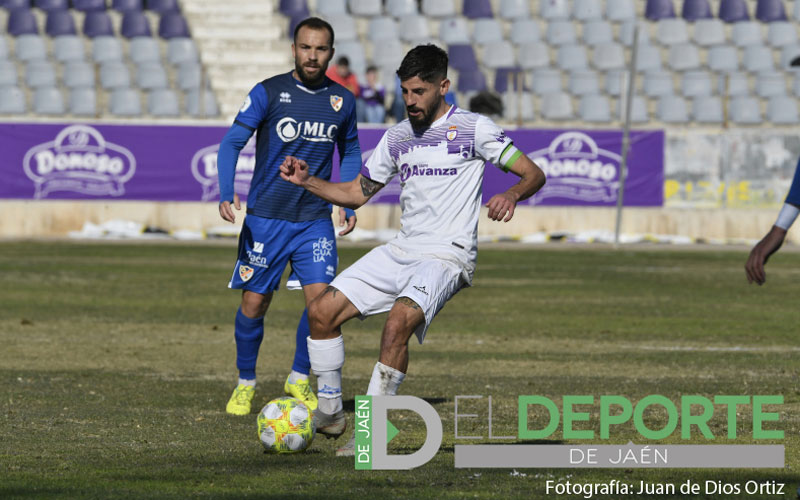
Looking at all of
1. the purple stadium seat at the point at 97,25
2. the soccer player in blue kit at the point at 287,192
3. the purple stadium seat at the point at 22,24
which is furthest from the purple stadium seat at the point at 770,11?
the soccer player in blue kit at the point at 287,192

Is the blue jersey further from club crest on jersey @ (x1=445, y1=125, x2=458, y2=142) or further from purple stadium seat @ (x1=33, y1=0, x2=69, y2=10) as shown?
purple stadium seat @ (x1=33, y1=0, x2=69, y2=10)

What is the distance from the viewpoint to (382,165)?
23.9 feet

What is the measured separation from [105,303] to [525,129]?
13.7 meters

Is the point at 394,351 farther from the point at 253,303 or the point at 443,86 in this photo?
the point at 253,303

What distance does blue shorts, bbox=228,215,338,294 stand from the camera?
8.72 meters

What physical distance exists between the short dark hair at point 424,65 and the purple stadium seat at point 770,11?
30.3 metres

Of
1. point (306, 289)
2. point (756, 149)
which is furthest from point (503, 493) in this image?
point (756, 149)

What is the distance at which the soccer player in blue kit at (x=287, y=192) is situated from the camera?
8.59m

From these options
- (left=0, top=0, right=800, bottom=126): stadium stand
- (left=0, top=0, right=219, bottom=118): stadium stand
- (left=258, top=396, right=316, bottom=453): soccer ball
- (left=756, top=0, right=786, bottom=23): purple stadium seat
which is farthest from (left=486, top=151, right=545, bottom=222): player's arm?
(left=756, top=0, right=786, bottom=23): purple stadium seat

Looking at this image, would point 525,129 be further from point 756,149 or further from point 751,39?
point 751,39

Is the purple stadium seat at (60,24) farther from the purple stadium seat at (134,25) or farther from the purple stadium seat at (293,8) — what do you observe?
the purple stadium seat at (293,8)

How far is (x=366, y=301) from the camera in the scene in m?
6.95

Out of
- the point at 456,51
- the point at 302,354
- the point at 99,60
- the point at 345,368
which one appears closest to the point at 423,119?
the point at 302,354

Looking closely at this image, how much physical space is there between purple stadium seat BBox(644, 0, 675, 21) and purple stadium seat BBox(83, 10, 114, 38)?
13.8 m
